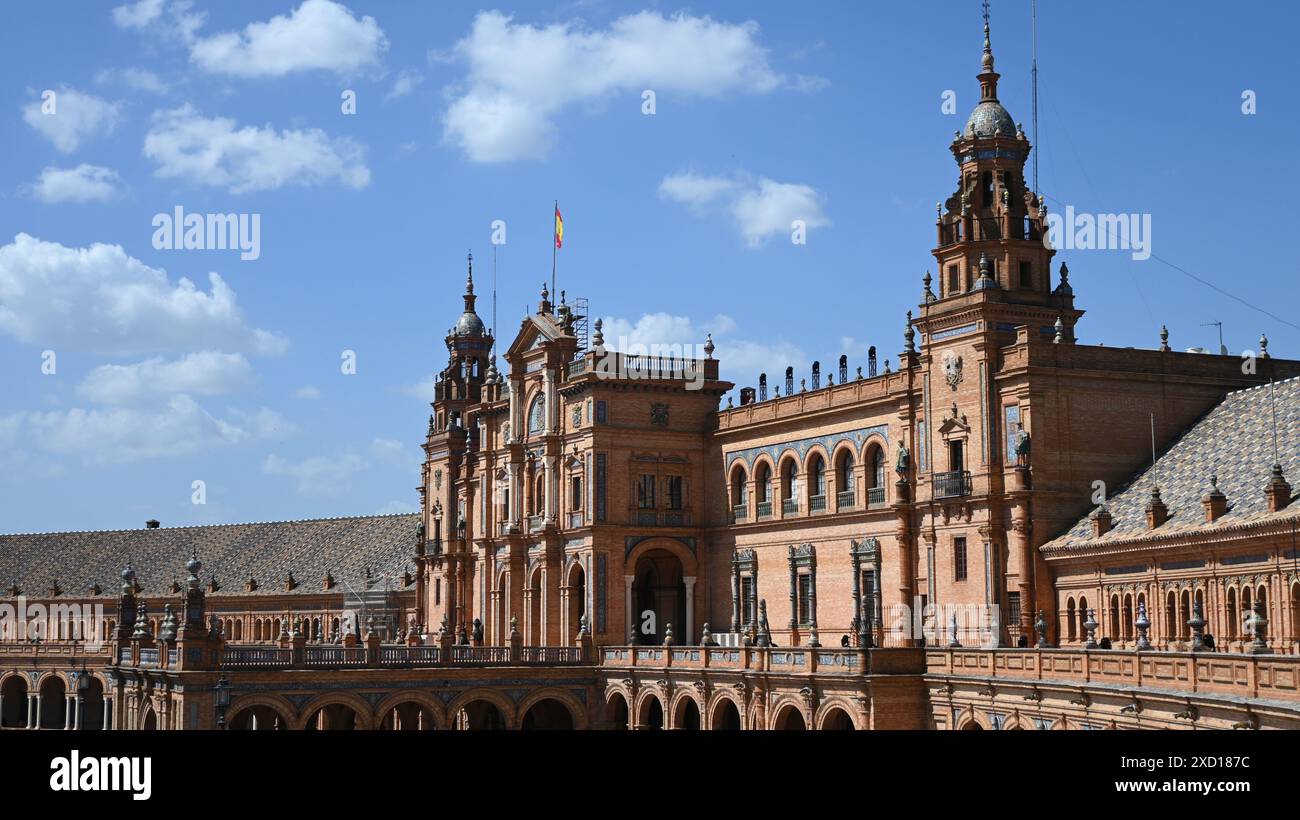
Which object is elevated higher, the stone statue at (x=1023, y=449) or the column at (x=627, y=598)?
the stone statue at (x=1023, y=449)

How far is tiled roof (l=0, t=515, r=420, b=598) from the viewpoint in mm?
106562

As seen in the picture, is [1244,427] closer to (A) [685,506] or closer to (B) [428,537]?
(A) [685,506]

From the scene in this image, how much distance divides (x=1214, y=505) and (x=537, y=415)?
37.4 m

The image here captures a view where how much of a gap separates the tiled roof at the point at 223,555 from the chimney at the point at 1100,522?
60.6m

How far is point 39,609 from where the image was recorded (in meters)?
114

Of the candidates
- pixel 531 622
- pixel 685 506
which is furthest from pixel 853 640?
pixel 531 622

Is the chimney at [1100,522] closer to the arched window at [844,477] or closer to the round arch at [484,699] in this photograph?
the arched window at [844,477]

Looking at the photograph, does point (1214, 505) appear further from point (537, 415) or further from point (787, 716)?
point (537, 415)

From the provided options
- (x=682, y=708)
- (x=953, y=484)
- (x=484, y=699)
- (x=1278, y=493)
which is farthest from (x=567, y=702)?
(x=1278, y=493)

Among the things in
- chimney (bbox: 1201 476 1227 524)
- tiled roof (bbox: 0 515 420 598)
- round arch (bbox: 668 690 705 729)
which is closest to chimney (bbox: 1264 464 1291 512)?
chimney (bbox: 1201 476 1227 524)

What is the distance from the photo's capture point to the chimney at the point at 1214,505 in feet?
145

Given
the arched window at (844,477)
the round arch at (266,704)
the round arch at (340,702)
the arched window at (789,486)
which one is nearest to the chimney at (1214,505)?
the arched window at (844,477)

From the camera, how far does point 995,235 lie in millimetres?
54250
